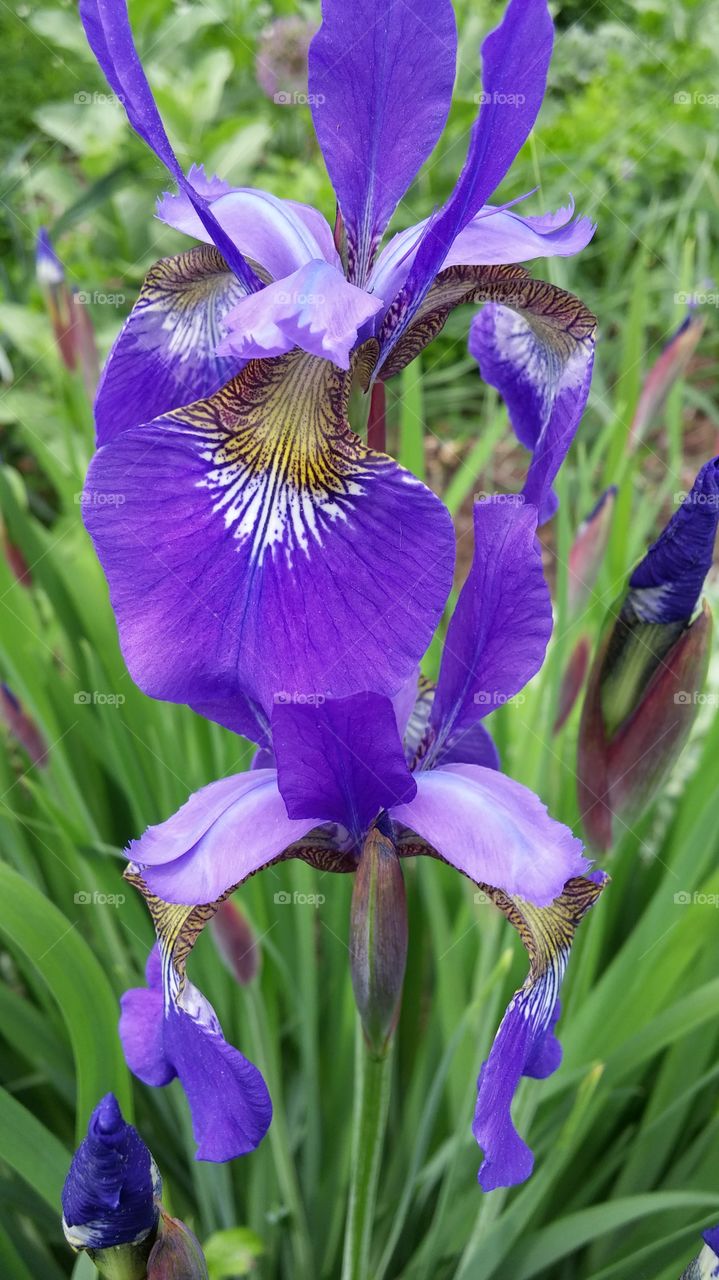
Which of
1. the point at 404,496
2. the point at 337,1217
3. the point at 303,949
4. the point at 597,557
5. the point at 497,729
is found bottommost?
the point at 337,1217

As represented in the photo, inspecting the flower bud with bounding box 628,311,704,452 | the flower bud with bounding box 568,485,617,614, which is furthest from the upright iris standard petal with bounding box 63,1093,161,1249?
the flower bud with bounding box 628,311,704,452

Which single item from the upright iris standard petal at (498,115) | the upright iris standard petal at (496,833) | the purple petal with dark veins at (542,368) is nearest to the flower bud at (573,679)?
the purple petal with dark veins at (542,368)

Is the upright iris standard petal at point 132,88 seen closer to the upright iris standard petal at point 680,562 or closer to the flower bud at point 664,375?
the upright iris standard petal at point 680,562

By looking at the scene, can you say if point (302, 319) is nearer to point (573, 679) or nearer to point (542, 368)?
point (542, 368)

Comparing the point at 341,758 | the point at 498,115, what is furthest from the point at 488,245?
the point at 341,758

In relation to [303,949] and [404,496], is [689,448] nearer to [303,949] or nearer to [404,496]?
[303,949]

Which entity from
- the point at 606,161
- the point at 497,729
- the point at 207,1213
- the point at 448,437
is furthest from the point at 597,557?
the point at 606,161
